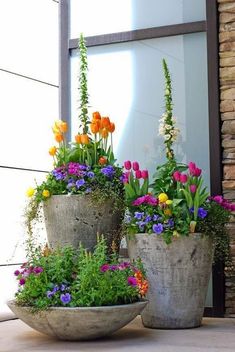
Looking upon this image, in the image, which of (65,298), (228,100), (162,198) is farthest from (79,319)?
(228,100)

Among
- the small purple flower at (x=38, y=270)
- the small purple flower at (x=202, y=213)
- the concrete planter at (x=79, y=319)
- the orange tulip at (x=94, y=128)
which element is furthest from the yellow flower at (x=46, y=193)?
the small purple flower at (x=202, y=213)

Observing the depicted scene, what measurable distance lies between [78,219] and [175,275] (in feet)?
1.88

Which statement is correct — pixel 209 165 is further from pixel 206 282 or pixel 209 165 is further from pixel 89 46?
pixel 89 46

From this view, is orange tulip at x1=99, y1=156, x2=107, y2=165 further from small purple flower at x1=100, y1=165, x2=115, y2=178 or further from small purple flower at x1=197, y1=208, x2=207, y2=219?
small purple flower at x1=197, y1=208, x2=207, y2=219

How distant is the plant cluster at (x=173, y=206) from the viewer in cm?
353

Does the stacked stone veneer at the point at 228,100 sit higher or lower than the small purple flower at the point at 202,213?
higher

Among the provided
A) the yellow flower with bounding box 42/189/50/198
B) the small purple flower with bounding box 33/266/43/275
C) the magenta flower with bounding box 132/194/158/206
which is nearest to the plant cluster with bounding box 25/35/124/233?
the yellow flower with bounding box 42/189/50/198

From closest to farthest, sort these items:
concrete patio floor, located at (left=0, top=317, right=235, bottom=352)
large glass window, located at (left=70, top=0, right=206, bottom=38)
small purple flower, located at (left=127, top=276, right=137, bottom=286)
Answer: concrete patio floor, located at (left=0, top=317, right=235, bottom=352) < small purple flower, located at (left=127, top=276, right=137, bottom=286) < large glass window, located at (left=70, top=0, right=206, bottom=38)

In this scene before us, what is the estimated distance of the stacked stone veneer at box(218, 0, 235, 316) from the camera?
4.00 metres

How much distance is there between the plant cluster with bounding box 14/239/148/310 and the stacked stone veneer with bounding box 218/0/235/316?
804mm

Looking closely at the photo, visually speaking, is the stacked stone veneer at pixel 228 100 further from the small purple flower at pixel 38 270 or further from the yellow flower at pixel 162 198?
the small purple flower at pixel 38 270

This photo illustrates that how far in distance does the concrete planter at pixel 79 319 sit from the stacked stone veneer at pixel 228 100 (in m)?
0.88

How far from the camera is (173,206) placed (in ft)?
11.7

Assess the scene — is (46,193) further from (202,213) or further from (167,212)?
(202,213)
